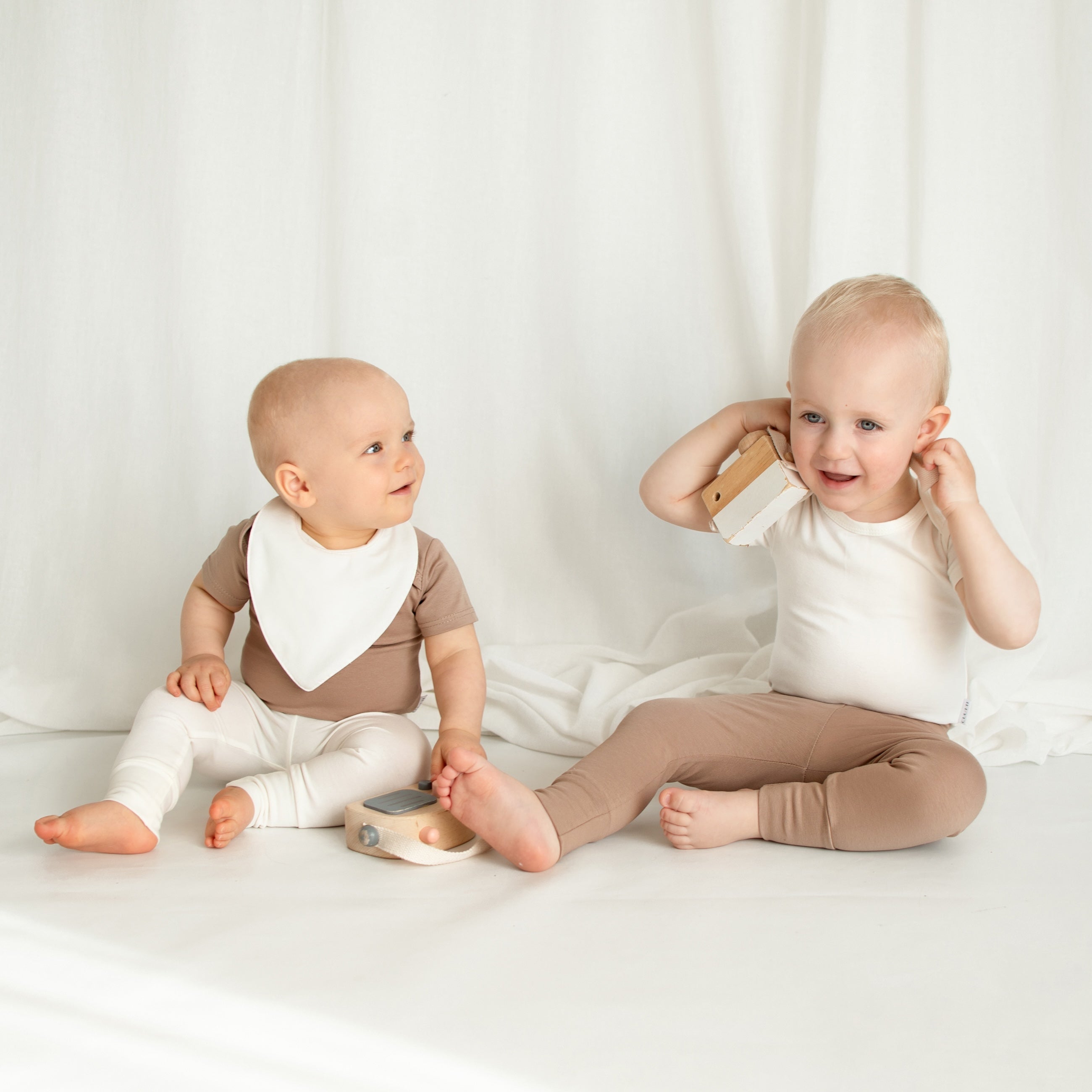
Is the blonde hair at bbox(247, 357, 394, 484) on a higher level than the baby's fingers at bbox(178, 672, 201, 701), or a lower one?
higher

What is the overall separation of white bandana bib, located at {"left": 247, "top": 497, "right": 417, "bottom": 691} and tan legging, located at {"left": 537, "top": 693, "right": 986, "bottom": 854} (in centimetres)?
34

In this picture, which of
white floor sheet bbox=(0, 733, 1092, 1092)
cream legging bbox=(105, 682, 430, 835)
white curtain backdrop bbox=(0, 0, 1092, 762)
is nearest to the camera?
white floor sheet bbox=(0, 733, 1092, 1092)

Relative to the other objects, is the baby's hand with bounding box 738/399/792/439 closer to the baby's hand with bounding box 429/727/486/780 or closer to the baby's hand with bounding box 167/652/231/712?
the baby's hand with bounding box 429/727/486/780

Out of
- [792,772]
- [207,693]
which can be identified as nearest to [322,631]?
[207,693]

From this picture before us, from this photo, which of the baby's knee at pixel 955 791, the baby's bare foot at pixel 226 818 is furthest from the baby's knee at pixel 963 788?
the baby's bare foot at pixel 226 818

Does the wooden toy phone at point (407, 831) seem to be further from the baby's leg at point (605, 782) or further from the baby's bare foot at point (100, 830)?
the baby's bare foot at point (100, 830)

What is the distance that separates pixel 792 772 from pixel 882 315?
0.56 meters

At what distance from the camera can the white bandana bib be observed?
140cm

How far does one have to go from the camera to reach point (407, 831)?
46.3 inches

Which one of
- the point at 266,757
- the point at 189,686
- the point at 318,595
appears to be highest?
the point at 318,595

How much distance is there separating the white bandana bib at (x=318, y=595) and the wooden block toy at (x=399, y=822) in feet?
0.76

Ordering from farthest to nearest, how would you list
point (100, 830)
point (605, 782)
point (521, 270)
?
point (521, 270)
point (605, 782)
point (100, 830)

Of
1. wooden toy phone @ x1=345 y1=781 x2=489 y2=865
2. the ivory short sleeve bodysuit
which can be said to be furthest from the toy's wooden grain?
wooden toy phone @ x1=345 y1=781 x2=489 y2=865

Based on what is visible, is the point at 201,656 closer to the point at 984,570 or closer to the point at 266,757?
the point at 266,757
